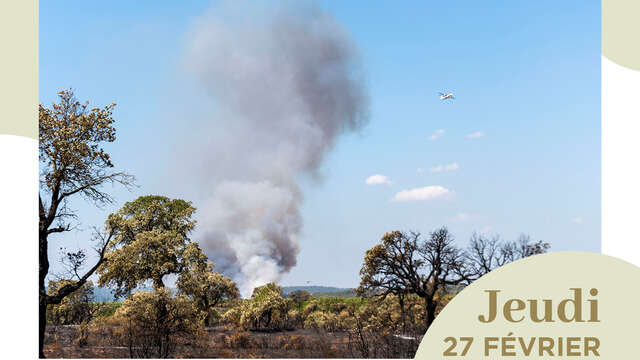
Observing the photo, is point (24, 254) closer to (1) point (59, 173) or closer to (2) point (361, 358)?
(1) point (59, 173)

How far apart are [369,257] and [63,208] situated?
13741 mm

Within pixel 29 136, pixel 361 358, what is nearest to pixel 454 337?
pixel 361 358

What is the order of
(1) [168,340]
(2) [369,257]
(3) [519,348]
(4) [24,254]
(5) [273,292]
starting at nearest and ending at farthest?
(3) [519,348] → (4) [24,254] → (1) [168,340] → (2) [369,257] → (5) [273,292]

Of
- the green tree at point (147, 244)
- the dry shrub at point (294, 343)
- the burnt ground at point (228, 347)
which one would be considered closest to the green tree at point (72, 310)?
the burnt ground at point (228, 347)

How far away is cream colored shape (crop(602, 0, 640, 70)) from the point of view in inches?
Answer: 622

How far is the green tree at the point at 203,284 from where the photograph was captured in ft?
77.1

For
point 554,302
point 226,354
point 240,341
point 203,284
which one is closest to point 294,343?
point 240,341

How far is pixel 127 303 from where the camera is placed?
20484 millimetres

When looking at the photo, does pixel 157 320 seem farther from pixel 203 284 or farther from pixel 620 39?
pixel 620 39

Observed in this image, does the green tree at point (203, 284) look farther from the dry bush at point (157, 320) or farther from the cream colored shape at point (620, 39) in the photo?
the cream colored shape at point (620, 39)

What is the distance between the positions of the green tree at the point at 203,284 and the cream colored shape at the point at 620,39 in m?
15.7

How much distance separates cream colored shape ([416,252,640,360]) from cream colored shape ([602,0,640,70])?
239 inches

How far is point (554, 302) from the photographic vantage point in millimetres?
12734

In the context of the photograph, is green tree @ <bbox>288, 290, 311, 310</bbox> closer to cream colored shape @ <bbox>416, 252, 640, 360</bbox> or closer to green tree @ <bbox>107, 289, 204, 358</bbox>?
green tree @ <bbox>107, 289, 204, 358</bbox>
